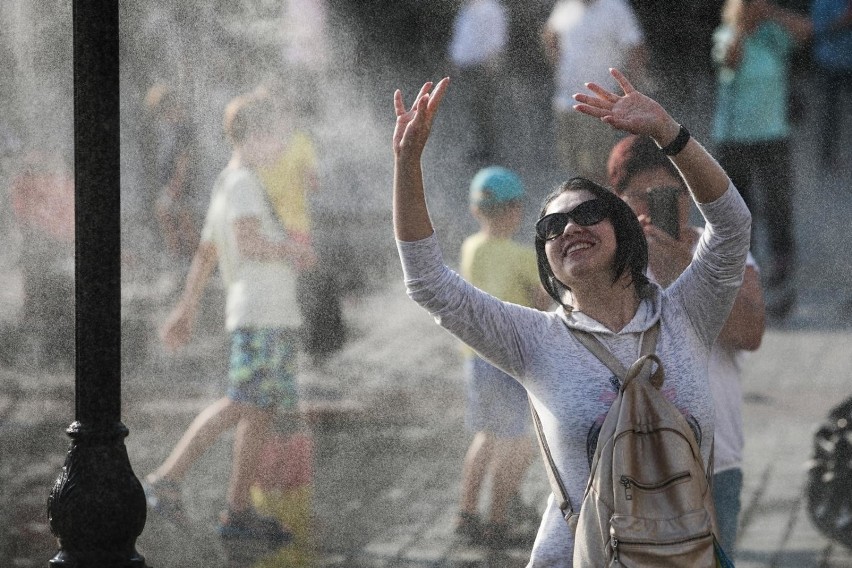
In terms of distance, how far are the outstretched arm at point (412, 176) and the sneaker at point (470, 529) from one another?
2263mm

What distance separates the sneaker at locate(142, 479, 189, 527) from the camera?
510 cm

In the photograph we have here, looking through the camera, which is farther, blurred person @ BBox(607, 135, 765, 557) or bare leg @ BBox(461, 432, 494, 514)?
bare leg @ BBox(461, 432, 494, 514)

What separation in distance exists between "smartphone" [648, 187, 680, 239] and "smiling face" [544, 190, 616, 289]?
2.63 ft

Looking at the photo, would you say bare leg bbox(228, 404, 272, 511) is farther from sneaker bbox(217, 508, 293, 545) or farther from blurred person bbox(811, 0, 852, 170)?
blurred person bbox(811, 0, 852, 170)

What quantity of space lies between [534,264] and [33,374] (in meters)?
2.07

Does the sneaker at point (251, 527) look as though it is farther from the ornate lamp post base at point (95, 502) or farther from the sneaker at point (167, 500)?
the ornate lamp post base at point (95, 502)

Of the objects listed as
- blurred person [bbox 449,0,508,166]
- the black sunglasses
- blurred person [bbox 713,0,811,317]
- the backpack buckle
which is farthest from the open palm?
blurred person [bbox 713,0,811,317]

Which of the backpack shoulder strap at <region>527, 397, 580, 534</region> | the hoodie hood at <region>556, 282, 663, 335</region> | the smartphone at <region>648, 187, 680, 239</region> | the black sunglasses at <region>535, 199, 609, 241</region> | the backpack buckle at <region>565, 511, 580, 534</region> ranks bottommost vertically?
the backpack buckle at <region>565, 511, 580, 534</region>

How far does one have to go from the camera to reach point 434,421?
5.26 meters

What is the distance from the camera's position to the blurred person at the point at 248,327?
5.07 metres

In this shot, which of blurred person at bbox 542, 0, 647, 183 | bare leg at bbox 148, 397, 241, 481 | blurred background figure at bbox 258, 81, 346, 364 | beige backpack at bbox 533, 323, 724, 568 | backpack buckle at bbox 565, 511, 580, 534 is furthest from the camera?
blurred background figure at bbox 258, 81, 346, 364

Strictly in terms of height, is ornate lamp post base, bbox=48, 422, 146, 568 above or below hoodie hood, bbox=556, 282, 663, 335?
below

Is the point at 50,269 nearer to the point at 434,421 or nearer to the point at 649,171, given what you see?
the point at 434,421

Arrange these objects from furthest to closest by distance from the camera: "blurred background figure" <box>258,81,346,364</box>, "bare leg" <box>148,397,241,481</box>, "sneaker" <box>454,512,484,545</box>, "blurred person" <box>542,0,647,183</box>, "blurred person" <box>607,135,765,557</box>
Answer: "blurred background figure" <box>258,81,346,364</box> < "bare leg" <box>148,397,241,481</box> < "sneaker" <box>454,512,484,545</box> < "blurred person" <box>542,0,647,183</box> < "blurred person" <box>607,135,765,557</box>
